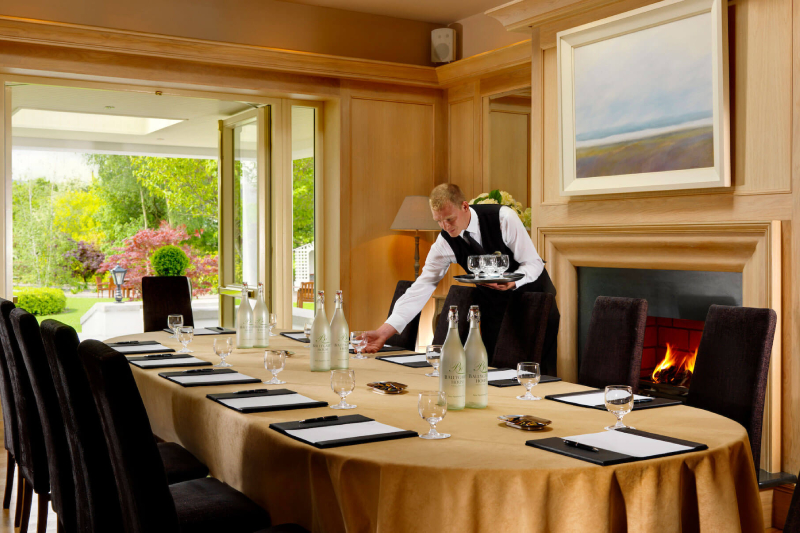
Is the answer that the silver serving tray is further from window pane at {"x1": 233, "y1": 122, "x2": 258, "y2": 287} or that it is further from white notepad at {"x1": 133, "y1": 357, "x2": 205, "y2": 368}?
window pane at {"x1": 233, "y1": 122, "x2": 258, "y2": 287}

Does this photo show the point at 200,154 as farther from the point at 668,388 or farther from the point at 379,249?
the point at 668,388

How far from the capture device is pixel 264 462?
6.41 ft

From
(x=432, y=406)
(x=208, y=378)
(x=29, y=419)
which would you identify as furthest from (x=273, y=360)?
(x=29, y=419)

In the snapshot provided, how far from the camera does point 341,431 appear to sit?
1891mm

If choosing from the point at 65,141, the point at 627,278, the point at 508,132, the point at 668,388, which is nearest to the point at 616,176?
the point at 627,278

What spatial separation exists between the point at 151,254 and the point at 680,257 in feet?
20.7

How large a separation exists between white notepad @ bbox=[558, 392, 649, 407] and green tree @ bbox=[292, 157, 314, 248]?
401 cm

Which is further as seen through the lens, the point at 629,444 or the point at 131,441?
the point at 629,444

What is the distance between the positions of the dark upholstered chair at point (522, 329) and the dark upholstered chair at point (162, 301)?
2.05 metres

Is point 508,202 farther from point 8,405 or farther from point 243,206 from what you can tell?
point 8,405

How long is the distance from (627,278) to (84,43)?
3624 mm

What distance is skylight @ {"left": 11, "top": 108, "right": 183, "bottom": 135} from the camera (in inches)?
226

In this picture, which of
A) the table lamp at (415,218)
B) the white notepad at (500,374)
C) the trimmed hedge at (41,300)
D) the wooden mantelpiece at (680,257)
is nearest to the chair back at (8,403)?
the white notepad at (500,374)

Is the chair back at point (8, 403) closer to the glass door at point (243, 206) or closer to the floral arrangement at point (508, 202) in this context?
the glass door at point (243, 206)
